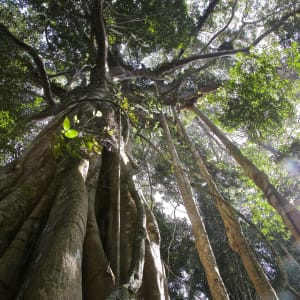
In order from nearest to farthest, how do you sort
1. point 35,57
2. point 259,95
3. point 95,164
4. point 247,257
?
point 95,164
point 247,257
point 35,57
point 259,95

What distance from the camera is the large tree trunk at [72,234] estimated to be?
1.38 meters

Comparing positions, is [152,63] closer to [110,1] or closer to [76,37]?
[110,1]

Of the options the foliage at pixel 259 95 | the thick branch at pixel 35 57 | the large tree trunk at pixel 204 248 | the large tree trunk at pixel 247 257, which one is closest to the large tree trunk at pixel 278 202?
the large tree trunk at pixel 247 257

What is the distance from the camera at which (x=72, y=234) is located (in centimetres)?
161

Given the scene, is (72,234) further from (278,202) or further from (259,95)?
(259,95)

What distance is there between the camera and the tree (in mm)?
1599

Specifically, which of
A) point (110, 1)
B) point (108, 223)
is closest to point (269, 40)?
point (110, 1)

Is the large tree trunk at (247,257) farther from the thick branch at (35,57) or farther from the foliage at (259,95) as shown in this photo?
the thick branch at (35,57)

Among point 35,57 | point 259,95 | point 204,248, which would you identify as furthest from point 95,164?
point 259,95

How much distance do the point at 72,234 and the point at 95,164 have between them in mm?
1276

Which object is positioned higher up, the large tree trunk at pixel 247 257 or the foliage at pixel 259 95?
the foliage at pixel 259 95

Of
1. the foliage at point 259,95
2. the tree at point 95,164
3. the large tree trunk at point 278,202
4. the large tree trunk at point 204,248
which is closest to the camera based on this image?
the tree at point 95,164

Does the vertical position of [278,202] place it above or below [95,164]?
below

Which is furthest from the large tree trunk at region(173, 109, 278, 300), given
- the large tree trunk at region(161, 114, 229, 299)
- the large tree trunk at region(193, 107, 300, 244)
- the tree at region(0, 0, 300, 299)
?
the large tree trunk at region(193, 107, 300, 244)
